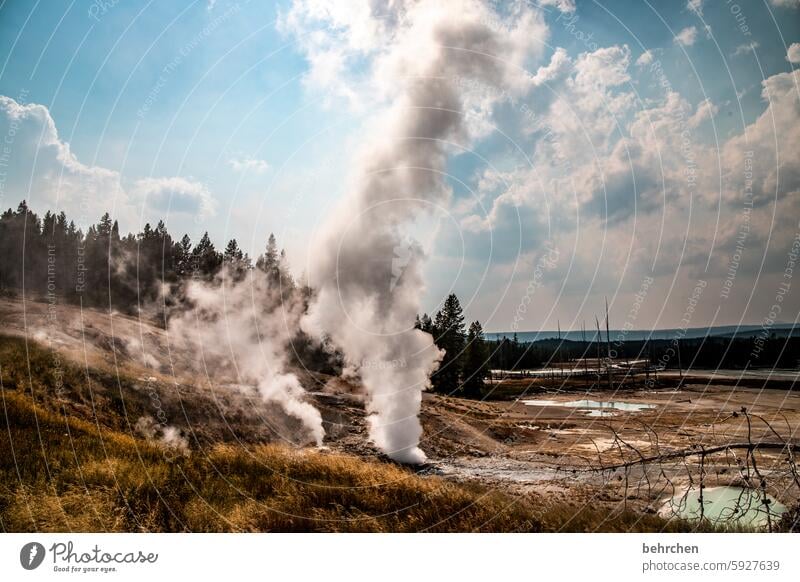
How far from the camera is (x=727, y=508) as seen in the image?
4832 mm

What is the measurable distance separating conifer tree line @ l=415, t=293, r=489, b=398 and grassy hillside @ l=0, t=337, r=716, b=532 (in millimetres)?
2846

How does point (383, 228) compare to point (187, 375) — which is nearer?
point (383, 228)

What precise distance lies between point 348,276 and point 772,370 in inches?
238

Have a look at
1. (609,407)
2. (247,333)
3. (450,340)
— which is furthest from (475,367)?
(247,333)

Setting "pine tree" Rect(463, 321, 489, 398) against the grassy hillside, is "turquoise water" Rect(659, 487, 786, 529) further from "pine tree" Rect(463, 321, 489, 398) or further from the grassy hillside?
"pine tree" Rect(463, 321, 489, 398)

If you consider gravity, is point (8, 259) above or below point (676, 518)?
above

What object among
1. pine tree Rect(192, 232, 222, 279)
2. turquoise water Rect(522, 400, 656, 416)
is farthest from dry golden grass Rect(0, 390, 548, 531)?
pine tree Rect(192, 232, 222, 279)

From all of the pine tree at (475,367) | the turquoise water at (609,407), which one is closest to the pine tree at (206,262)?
the pine tree at (475,367)

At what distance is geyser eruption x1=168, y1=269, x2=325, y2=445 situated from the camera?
8.25m
